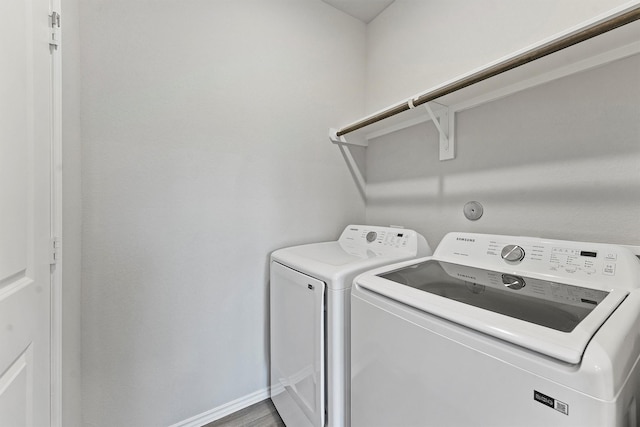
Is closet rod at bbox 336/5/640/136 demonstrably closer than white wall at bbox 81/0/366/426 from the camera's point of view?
Yes

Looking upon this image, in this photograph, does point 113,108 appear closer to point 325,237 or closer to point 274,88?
point 274,88

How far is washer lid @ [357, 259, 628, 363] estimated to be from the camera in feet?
1.85

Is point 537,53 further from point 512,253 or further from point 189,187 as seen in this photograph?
point 189,187

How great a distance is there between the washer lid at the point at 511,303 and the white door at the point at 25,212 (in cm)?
103

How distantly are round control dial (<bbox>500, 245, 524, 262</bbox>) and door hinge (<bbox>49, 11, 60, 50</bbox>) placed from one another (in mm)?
1924

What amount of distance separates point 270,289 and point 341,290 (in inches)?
26.2

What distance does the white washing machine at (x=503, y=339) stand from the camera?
1.68ft

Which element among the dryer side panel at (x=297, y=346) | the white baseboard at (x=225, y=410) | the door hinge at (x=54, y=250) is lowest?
the white baseboard at (x=225, y=410)

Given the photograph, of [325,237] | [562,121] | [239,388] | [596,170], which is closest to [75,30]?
[325,237]

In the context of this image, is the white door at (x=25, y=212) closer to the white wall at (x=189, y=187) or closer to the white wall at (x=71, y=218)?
the white wall at (x=71, y=218)

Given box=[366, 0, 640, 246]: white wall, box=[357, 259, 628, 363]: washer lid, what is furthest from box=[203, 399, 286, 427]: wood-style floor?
box=[366, 0, 640, 246]: white wall

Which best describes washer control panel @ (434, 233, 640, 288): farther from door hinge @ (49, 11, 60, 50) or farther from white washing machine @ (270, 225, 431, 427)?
door hinge @ (49, 11, 60, 50)

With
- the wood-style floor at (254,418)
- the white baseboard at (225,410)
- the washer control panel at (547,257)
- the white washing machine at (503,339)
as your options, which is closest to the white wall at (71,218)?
the white baseboard at (225,410)

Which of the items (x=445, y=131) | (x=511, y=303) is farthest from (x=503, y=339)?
(x=445, y=131)
